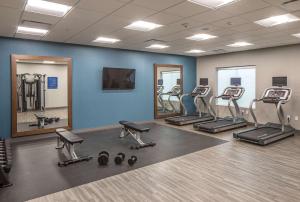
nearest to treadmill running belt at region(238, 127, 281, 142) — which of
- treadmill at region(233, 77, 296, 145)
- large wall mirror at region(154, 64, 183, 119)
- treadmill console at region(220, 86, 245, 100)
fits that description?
treadmill at region(233, 77, 296, 145)

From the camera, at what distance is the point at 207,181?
3.32 m

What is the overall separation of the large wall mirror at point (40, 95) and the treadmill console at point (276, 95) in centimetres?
576

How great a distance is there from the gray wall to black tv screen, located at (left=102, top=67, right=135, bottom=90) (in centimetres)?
368

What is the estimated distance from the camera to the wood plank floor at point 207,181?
2857 mm

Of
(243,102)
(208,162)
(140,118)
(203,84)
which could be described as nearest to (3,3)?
(208,162)

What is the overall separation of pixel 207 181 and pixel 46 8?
12.3 ft

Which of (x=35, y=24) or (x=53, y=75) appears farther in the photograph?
(x=53, y=75)

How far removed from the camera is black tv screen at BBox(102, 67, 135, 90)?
7161 millimetres

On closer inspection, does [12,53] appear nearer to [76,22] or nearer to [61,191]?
[76,22]

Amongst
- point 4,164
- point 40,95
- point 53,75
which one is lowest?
point 4,164

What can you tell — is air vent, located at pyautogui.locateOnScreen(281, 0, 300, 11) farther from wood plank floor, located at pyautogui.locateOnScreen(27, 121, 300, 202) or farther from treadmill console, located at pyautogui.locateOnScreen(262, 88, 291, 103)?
treadmill console, located at pyautogui.locateOnScreen(262, 88, 291, 103)

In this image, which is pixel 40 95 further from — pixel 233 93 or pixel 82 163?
pixel 233 93

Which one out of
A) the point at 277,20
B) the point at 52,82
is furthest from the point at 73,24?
the point at 52,82

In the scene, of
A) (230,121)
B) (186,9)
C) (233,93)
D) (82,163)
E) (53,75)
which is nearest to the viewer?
(186,9)
